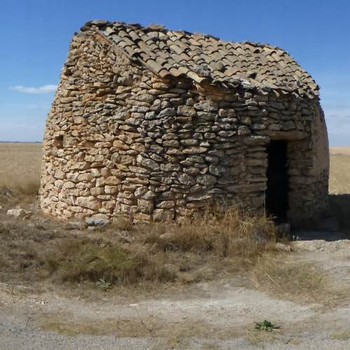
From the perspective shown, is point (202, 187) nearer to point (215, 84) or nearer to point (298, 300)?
point (215, 84)

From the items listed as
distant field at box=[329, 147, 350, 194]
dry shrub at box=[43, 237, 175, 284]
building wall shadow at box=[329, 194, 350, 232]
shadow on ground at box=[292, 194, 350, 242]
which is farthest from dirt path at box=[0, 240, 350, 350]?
distant field at box=[329, 147, 350, 194]

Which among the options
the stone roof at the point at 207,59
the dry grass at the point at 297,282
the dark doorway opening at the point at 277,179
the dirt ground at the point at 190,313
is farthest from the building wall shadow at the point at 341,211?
the dry grass at the point at 297,282

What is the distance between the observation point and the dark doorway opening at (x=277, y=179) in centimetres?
1091

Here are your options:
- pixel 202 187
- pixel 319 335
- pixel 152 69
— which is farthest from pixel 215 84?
pixel 319 335

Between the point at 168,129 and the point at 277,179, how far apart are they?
11.2ft

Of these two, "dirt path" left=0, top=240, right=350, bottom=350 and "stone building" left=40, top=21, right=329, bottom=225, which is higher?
"stone building" left=40, top=21, right=329, bottom=225

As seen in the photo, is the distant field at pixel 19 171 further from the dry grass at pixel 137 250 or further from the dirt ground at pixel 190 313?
the dirt ground at pixel 190 313

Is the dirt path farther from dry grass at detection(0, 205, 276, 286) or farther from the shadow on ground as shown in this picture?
the shadow on ground

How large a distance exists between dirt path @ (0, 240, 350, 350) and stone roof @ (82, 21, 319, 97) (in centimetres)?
390

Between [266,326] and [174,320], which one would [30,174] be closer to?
[174,320]

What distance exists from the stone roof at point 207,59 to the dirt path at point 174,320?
3.90 metres

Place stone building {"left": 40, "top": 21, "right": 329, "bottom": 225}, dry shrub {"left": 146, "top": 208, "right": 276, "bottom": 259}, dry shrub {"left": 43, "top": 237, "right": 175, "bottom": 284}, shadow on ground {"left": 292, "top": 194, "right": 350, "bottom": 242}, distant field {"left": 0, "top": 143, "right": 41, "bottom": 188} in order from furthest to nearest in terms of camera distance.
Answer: distant field {"left": 0, "top": 143, "right": 41, "bottom": 188}
shadow on ground {"left": 292, "top": 194, "right": 350, "bottom": 242}
stone building {"left": 40, "top": 21, "right": 329, "bottom": 225}
dry shrub {"left": 146, "top": 208, "right": 276, "bottom": 259}
dry shrub {"left": 43, "top": 237, "right": 175, "bottom": 284}

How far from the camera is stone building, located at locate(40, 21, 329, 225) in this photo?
8.82m

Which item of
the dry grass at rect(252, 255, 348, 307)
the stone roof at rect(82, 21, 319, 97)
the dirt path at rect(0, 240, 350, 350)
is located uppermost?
the stone roof at rect(82, 21, 319, 97)
